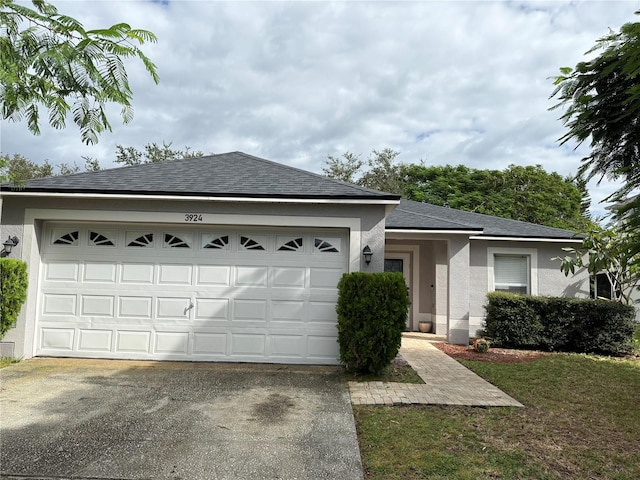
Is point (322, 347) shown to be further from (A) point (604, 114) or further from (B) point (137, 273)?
(A) point (604, 114)

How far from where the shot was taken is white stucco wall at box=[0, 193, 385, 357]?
7266 millimetres

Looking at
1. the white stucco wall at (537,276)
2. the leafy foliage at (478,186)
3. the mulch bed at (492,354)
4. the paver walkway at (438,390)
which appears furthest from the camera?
the leafy foliage at (478,186)

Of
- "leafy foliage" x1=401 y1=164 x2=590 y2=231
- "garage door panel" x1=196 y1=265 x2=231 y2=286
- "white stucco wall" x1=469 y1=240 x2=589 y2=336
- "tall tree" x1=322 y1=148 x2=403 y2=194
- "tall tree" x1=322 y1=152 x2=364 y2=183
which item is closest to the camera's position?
"garage door panel" x1=196 y1=265 x2=231 y2=286

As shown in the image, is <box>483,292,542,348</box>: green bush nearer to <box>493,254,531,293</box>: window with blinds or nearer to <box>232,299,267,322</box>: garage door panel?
<box>493,254,531,293</box>: window with blinds

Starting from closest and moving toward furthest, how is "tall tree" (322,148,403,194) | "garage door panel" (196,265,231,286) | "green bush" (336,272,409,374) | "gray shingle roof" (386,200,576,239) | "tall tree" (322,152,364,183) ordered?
1. "green bush" (336,272,409,374)
2. "garage door panel" (196,265,231,286)
3. "gray shingle roof" (386,200,576,239)
4. "tall tree" (322,148,403,194)
5. "tall tree" (322,152,364,183)

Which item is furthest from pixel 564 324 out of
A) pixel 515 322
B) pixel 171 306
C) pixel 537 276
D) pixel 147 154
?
pixel 147 154

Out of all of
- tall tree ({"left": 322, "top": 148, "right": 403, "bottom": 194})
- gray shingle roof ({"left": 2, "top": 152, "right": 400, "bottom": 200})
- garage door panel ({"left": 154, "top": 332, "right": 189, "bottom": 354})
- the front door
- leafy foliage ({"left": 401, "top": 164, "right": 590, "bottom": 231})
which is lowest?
garage door panel ({"left": 154, "top": 332, "right": 189, "bottom": 354})

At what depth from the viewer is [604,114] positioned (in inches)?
98.4

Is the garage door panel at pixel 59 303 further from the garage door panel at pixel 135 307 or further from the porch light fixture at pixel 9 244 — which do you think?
the porch light fixture at pixel 9 244

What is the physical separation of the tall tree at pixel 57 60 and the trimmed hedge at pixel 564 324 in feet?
30.8

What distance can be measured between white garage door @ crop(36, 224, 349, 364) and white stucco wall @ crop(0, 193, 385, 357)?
0.88 ft

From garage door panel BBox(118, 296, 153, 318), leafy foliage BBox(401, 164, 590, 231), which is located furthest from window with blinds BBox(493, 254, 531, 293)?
leafy foliage BBox(401, 164, 590, 231)

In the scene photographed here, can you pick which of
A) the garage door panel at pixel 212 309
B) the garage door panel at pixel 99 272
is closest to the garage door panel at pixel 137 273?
the garage door panel at pixel 99 272

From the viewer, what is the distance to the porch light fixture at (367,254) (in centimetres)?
708
